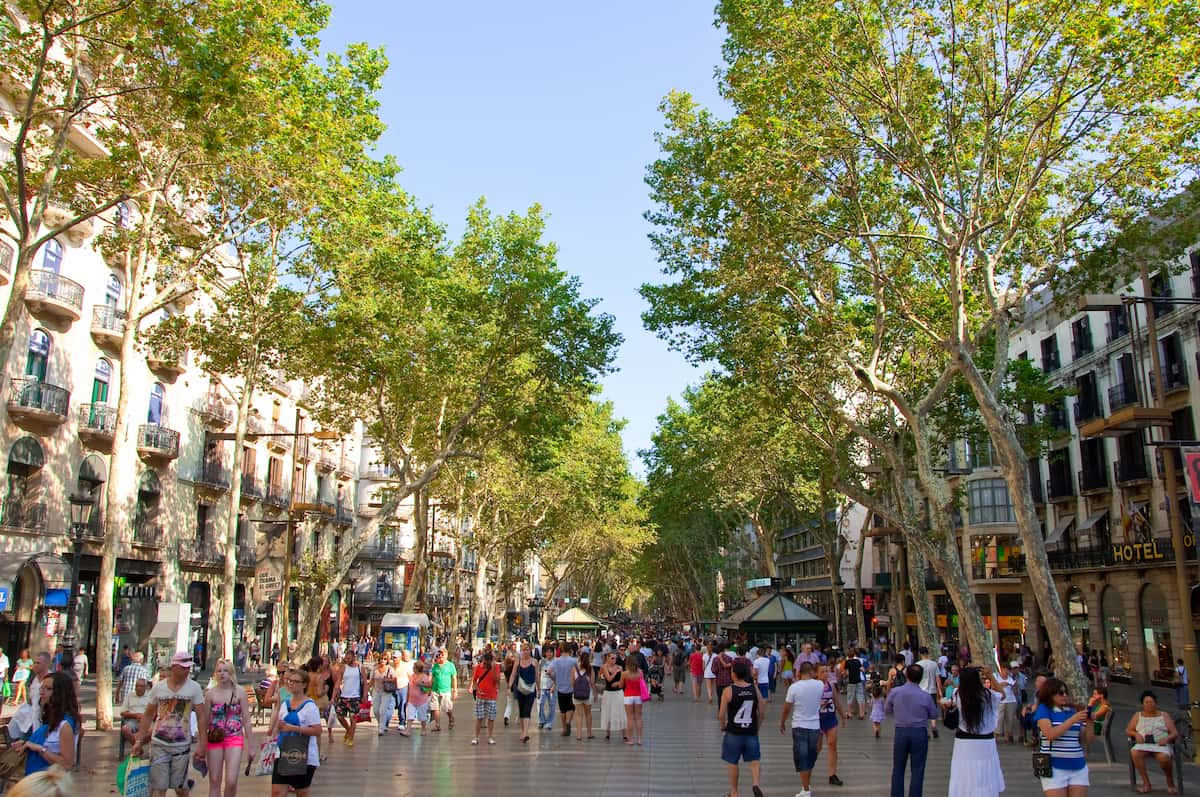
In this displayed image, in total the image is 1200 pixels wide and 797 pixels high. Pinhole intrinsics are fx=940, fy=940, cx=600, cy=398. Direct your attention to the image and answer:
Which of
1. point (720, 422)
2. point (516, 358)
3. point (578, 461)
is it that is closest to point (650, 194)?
point (516, 358)

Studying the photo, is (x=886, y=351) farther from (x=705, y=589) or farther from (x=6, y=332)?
(x=705, y=589)

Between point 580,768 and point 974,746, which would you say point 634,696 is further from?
point 974,746

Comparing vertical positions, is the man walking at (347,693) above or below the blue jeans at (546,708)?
above

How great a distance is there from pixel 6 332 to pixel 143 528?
20.3 m

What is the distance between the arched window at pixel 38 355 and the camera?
25.1 meters

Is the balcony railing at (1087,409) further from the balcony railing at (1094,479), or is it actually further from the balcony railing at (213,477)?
the balcony railing at (213,477)

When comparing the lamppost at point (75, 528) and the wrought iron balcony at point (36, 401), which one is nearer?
the wrought iron balcony at point (36, 401)

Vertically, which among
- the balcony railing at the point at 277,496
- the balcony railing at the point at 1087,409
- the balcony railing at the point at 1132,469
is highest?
the balcony railing at the point at 1087,409

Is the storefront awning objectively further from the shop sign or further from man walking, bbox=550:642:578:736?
man walking, bbox=550:642:578:736

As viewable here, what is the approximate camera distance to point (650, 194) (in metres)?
21.7

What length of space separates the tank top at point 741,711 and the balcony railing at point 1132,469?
2704 cm

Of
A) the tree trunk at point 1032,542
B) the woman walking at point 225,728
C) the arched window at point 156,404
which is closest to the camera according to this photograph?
the woman walking at point 225,728

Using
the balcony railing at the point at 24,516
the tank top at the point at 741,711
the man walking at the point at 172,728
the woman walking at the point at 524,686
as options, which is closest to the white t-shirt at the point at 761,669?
the woman walking at the point at 524,686

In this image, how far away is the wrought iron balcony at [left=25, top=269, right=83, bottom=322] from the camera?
81.0 ft
